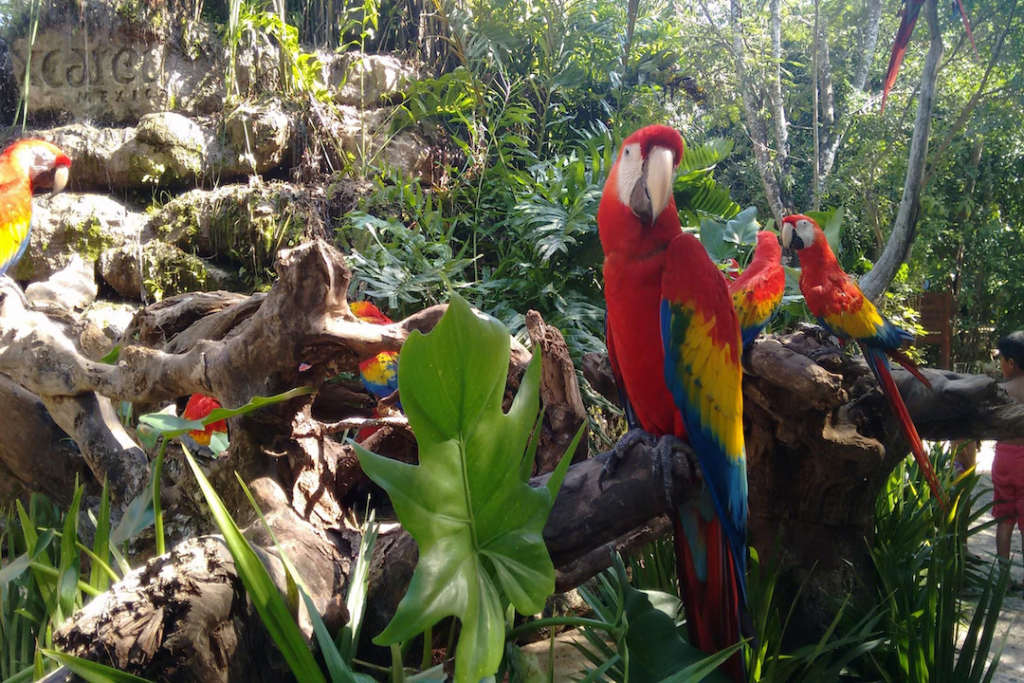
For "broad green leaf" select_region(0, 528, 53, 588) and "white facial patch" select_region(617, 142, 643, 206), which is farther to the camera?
"white facial patch" select_region(617, 142, 643, 206)

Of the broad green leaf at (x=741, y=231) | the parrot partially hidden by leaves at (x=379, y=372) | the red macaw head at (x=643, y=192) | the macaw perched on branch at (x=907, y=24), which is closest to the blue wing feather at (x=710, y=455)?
the red macaw head at (x=643, y=192)

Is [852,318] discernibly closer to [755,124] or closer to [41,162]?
[41,162]

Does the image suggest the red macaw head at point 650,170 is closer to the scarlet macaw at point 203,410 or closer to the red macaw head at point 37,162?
the scarlet macaw at point 203,410

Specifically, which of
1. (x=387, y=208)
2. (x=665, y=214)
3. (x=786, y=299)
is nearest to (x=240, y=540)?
(x=665, y=214)

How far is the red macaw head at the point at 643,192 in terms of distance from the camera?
988 millimetres

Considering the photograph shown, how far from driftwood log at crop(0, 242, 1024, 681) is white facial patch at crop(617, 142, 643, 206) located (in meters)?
0.40

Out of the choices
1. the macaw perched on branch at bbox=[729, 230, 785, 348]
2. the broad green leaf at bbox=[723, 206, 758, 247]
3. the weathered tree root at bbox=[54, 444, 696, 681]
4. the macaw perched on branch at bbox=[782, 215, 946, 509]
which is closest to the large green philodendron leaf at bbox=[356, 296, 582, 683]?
the weathered tree root at bbox=[54, 444, 696, 681]

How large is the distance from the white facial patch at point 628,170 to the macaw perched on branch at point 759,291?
0.53 meters

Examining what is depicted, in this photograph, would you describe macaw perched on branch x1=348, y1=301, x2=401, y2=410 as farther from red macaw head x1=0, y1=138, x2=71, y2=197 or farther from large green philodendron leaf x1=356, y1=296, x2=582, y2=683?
red macaw head x1=0, y1=138, x2=71, y2=197

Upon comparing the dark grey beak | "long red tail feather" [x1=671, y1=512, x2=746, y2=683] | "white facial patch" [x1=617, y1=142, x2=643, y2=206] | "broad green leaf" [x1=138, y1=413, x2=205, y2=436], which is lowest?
"long red tail feather" [x1=671, y1=512, x2=746, y2=683]

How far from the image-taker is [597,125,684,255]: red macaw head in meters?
0.99

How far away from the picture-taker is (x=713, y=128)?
4430 mm

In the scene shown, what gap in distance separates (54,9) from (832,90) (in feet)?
15.8

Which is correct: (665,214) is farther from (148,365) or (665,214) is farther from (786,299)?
(786,299)
